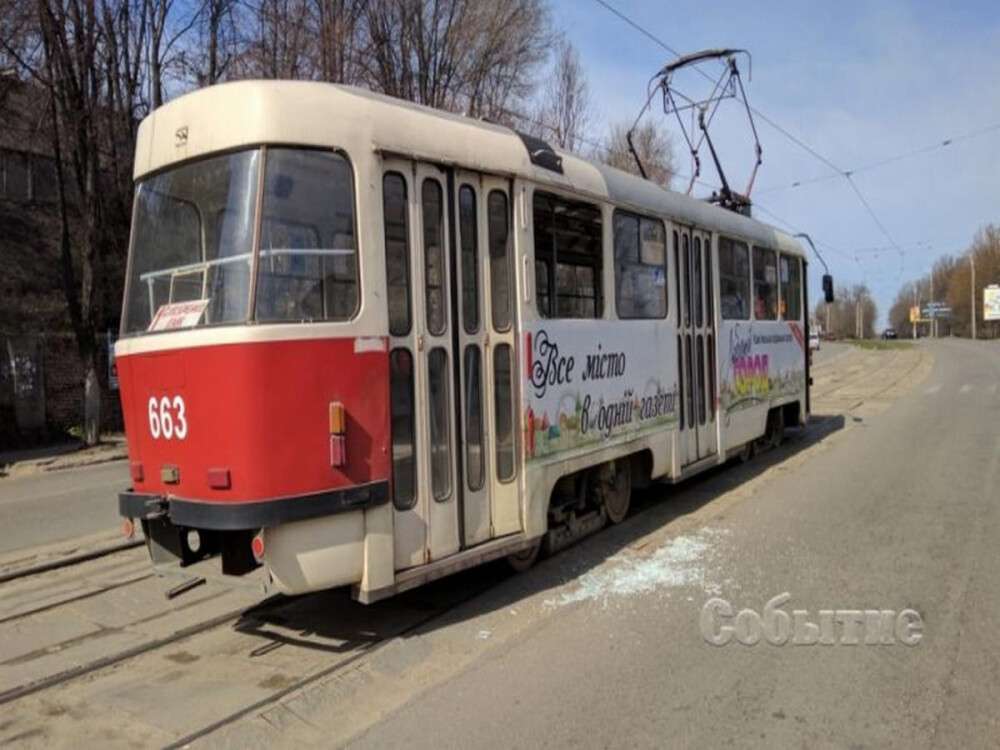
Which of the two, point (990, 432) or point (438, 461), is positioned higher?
point (438, 461)

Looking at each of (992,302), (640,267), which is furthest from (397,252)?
(992,302)

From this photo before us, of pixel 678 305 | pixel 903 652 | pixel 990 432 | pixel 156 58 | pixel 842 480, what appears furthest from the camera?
pixel 156 58

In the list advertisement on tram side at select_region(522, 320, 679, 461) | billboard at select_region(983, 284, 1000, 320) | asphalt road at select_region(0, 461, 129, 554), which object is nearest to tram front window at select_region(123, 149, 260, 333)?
advertisement on tram side at select_region(522, 320, 679, 461)

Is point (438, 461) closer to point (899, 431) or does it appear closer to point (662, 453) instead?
point (662, 453)

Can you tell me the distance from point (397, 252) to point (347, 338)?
667mm

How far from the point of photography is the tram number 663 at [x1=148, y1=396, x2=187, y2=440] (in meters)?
4.77

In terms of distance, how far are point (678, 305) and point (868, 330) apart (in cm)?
13814

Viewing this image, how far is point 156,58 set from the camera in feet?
60.5

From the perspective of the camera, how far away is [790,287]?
1290 cm

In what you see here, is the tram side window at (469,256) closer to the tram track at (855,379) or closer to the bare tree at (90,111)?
the bare tree at (90,111)

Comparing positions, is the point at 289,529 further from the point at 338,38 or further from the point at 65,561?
the point at 338,38

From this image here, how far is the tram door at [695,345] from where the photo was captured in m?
8.55

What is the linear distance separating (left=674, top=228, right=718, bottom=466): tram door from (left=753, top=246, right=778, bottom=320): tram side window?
77.1 inches

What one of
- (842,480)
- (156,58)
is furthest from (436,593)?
(156,58)
